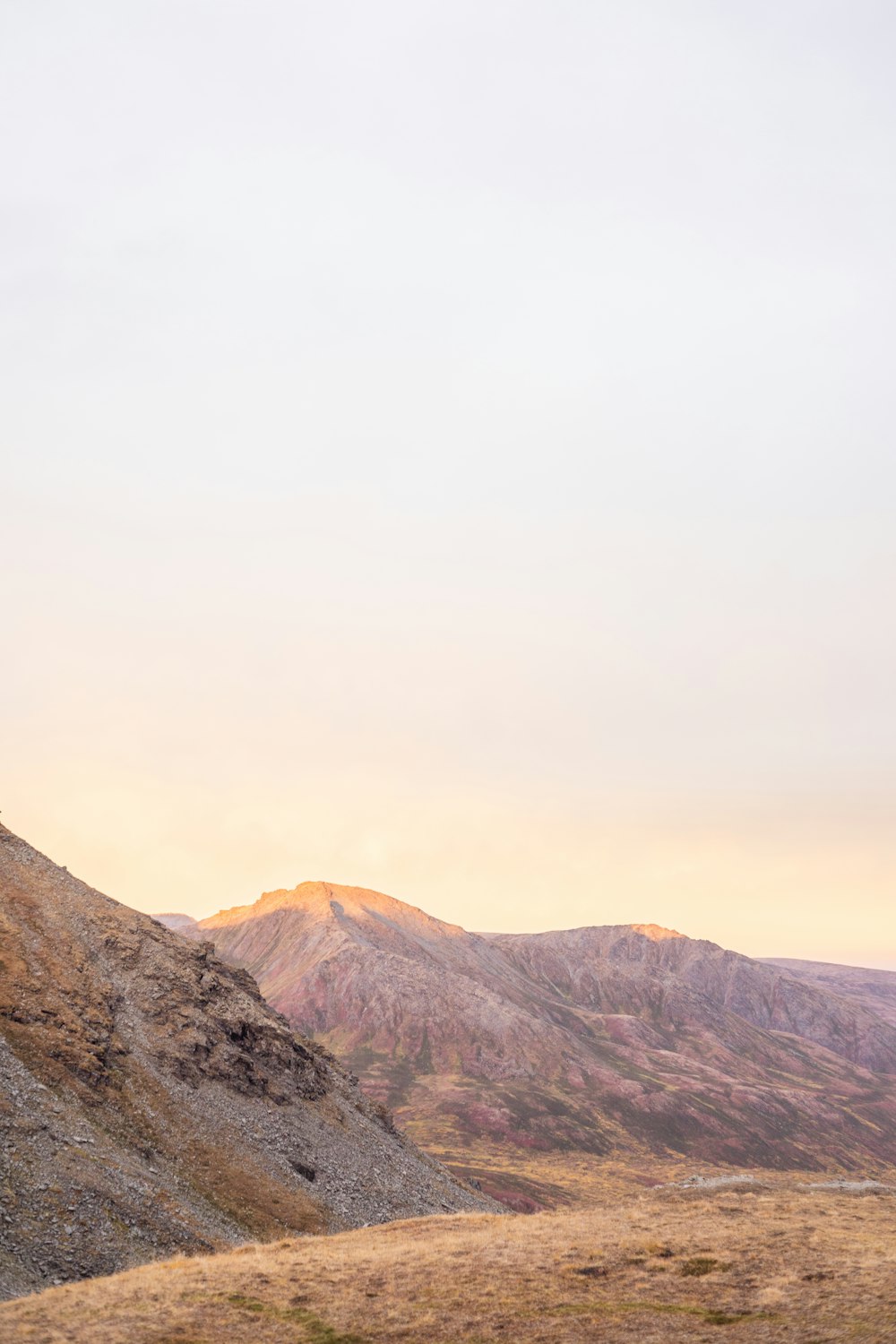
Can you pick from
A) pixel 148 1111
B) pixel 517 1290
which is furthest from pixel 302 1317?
pixel 148 1111

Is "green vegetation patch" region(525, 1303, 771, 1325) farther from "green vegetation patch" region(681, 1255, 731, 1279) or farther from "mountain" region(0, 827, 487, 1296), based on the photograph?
"mountain" region(0, 827, 487, 1296)

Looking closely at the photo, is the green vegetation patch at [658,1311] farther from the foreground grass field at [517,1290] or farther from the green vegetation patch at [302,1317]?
the green vegetation patch at [302,1317]

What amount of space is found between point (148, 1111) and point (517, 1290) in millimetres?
29414

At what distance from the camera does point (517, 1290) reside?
3072cm

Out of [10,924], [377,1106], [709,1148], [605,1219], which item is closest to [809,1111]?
[709,1148]

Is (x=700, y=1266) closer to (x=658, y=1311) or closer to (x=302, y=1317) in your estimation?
(x=658, y=1311)

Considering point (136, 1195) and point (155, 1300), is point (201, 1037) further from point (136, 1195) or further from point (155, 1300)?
point (155, 1300)

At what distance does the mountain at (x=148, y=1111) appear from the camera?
122ft

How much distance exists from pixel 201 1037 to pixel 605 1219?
103ft

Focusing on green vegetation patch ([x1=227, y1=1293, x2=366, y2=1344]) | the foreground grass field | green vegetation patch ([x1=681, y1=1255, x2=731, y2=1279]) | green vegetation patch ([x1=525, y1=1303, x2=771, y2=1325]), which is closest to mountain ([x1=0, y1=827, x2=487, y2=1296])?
the foreground grass field

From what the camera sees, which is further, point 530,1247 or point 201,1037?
point 201,1037

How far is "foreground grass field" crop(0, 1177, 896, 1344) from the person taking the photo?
85.0 ft

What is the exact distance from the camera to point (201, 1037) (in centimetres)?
5991

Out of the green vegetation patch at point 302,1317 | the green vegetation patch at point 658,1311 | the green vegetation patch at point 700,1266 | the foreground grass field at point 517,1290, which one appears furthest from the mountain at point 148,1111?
the green vegetation patch at point 700,1266
